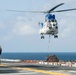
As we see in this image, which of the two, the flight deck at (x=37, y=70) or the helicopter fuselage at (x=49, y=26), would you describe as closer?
the flight deck at (x=37, y=70)

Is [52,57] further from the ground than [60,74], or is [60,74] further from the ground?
[52,57]

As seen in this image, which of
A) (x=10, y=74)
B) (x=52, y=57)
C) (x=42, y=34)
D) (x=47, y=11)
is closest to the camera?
(x=10, y=74)

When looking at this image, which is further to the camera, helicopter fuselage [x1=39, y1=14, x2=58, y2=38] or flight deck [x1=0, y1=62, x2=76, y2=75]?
helicopter fuselage [x1=39, y1=14, x2=58, y2=38]

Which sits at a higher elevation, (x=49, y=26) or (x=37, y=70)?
(x=49, y=26)

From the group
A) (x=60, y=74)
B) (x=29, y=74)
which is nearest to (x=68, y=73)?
(x=60, y=74)

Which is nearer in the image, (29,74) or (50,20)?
(29,74)

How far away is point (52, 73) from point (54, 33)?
24690 mm

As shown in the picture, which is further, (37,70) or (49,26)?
(49,26)

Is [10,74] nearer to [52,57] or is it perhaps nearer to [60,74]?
[60,74]

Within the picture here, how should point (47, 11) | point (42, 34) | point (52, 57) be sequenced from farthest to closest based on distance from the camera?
point (52, 57)
point (42, 34)
point (47, 11)

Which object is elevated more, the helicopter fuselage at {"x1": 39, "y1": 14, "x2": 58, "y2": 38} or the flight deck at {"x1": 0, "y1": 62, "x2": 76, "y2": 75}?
the helicopter fuselage at {"x1": 39, "y1": 14, "x2": 58, "y2": 38}

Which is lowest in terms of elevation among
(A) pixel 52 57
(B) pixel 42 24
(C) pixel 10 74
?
(C) pixel 10 74

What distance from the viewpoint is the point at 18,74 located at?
38.7m

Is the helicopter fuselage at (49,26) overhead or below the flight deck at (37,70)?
overhead
